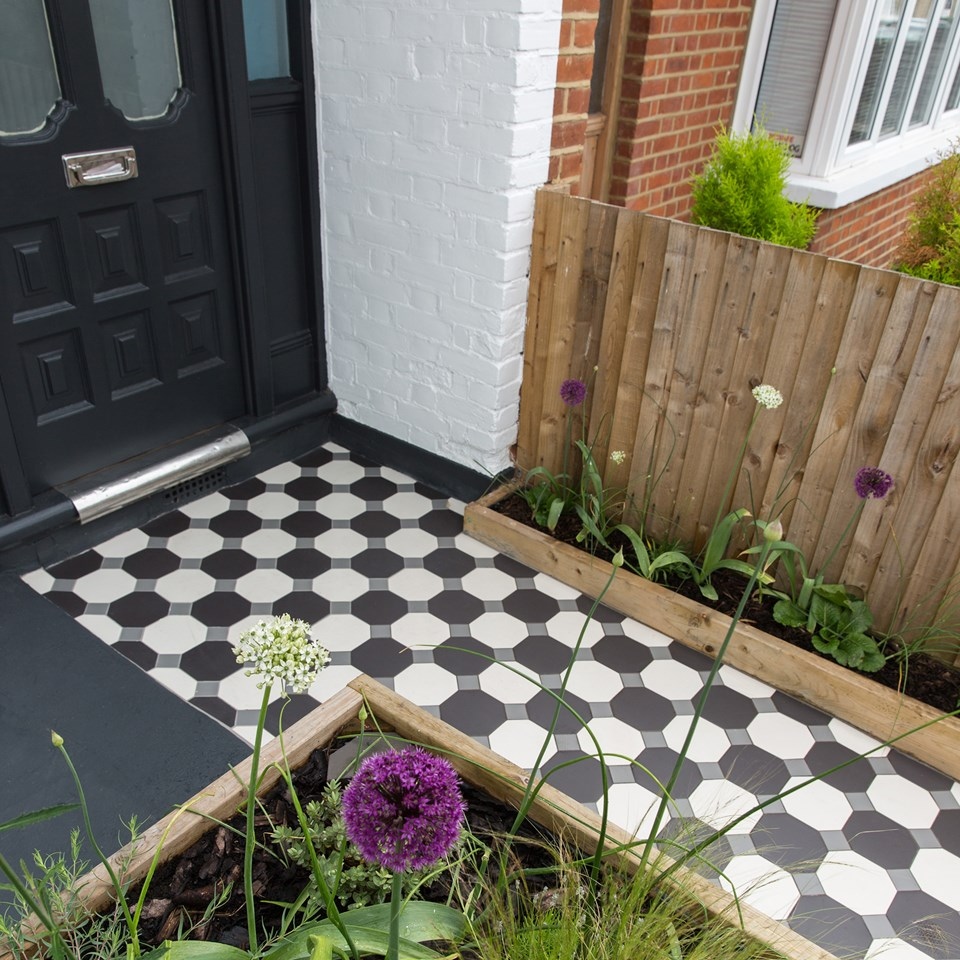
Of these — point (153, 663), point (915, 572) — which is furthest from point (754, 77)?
point (153, 663)

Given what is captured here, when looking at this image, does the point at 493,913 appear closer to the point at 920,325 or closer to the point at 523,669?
the point at 523,669

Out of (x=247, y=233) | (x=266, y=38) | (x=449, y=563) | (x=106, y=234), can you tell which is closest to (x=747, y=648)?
(x=449, y=563)

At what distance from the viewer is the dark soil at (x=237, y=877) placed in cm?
135

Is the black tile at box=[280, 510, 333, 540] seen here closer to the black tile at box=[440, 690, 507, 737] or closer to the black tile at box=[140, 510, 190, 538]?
the black tile at box=[140, 510, 190, 538]

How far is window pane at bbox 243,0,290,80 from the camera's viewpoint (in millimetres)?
2748

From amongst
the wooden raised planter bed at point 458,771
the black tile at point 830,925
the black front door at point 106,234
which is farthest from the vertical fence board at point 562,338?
the black tile at point 830,925

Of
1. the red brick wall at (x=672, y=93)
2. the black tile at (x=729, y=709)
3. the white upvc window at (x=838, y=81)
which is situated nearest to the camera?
the black tile at (x=729, y=709)

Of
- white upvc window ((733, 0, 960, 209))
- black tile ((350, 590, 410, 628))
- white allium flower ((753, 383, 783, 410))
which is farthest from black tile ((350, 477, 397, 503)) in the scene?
Answer: white upvc window ((733, 0, 960, 209))

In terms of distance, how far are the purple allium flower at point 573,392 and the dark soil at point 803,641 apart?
18.7 inches

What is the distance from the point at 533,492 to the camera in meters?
2.98

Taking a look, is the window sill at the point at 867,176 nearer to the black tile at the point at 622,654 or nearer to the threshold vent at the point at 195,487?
the black tile at the point at 622,654

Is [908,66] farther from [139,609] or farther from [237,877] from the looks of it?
[237,877]

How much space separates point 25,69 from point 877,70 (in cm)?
376

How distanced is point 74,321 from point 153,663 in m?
1.08
